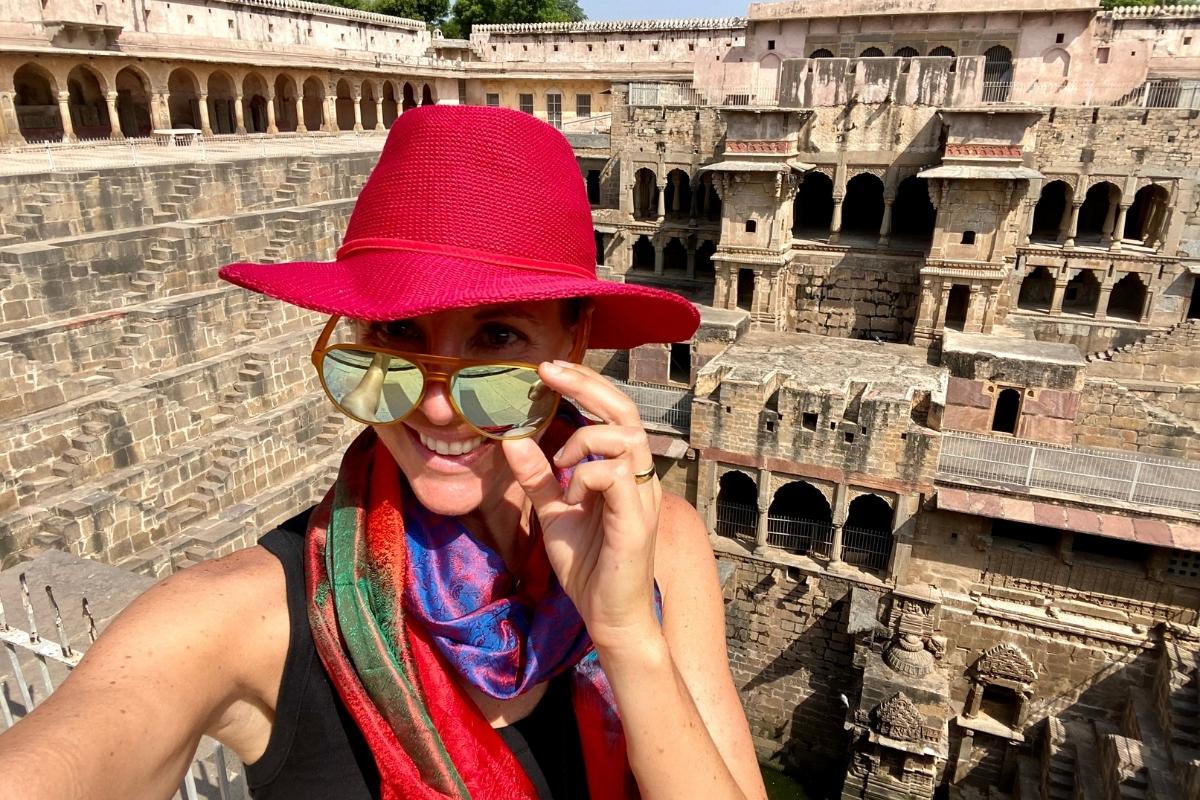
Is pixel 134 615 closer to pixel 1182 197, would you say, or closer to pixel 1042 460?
pixel 1042 460

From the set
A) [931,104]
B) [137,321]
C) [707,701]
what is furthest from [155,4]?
[707,701]

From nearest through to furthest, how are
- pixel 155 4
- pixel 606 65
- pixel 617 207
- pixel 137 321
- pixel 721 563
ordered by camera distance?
pixel 137 321 → pixel 721 563 → pixel 617 207 → pixel 155 4 → pixel 606 65

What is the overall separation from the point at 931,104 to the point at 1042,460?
Answer: 35.1ft

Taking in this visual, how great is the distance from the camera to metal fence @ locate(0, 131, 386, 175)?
1515 cm

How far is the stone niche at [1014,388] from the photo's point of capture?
51.5 ft

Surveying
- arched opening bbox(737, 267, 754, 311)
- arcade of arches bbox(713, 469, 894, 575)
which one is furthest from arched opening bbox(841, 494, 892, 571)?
arched opening bbox(737, 267, 754, 311)

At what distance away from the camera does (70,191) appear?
12703 mm

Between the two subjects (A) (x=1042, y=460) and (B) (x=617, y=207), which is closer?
(A) (x=1042, y=460)

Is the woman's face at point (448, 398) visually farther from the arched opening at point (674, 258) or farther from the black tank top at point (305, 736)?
the arched opening at point (674, 258)

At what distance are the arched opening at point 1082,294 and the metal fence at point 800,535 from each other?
10.8 metres

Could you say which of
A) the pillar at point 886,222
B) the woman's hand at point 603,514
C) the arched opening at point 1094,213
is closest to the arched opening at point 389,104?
the pillar at point 886,222

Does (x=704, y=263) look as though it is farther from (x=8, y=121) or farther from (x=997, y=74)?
(x=8, y=121)

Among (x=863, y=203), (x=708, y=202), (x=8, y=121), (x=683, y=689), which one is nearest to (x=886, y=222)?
(x=863, y=203)

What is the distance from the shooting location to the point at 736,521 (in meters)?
17.1
